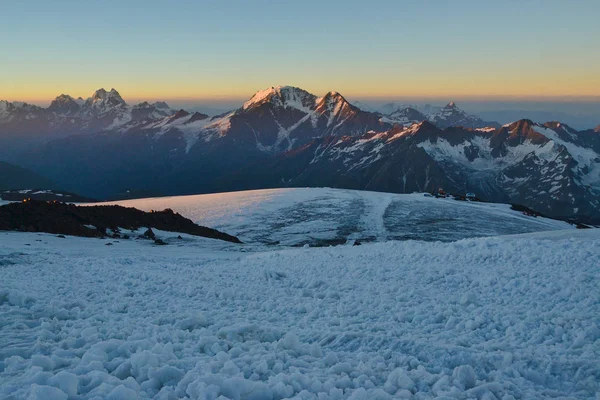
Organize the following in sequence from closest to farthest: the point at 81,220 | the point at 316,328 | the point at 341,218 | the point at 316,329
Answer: the point at 316,329 → the point at 316,328 → the point at 81,220 → the point at 341,218

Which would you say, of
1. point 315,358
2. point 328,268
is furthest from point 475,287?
point 315,358

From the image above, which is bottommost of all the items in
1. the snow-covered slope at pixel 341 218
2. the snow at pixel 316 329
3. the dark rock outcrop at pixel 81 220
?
the snow-covered slope at pixel 341 218

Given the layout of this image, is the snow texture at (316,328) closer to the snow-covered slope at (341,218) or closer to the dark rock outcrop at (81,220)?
the dark rock outcrop at (81,220)

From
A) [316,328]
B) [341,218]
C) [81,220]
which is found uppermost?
[316,328]

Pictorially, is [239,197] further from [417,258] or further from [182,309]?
[182,309]

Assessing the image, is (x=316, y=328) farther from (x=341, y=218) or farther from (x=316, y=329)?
(x=341, y=218)

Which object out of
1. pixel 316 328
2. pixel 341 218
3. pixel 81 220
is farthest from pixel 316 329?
pixel 341 218

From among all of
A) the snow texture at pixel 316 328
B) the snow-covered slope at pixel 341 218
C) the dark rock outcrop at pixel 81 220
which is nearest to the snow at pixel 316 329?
the snow texture at pixel 316 328
